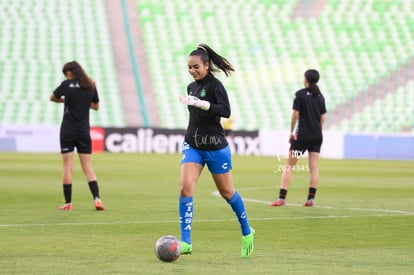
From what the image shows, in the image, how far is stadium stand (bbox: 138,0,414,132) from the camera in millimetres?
46938

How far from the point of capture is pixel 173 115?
46219mm

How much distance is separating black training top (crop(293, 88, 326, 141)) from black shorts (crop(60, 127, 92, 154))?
12.3ft

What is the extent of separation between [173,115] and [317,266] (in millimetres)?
37107

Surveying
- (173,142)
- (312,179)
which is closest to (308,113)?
(312,179)

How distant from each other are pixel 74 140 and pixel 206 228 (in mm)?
3518

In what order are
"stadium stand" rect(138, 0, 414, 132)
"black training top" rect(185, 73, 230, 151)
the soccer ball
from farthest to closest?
"stadium stand" rect(138, 0, 414, 132) < "black training top" rect(185, 73, 230, 151) < the soccer ball

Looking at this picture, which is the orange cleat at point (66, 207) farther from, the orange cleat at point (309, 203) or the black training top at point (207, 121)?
the black training top at point (207, 121)

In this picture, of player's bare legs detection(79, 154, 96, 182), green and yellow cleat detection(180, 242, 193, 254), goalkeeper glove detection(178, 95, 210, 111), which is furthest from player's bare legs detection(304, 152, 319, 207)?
goalkeeper glove detection(178, 95, 210, 111)

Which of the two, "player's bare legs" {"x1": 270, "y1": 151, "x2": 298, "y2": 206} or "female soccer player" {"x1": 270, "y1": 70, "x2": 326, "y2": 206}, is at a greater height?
"female soccer player" {"x1": 270, "y1": 70, "x2": 326, "y2": 206}

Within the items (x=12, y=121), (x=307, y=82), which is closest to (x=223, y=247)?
(x=307, y=82)

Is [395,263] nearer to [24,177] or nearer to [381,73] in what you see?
[24,177]

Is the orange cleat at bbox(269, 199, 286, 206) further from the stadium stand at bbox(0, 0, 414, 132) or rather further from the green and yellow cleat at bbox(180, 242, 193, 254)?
the stadium stand at bbox(0, 0, 414, 132)

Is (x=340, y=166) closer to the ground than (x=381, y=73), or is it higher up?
closer to the ground

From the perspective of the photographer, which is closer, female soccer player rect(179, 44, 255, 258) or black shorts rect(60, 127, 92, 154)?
female soccer player rect(179, 44, 255, 258)
